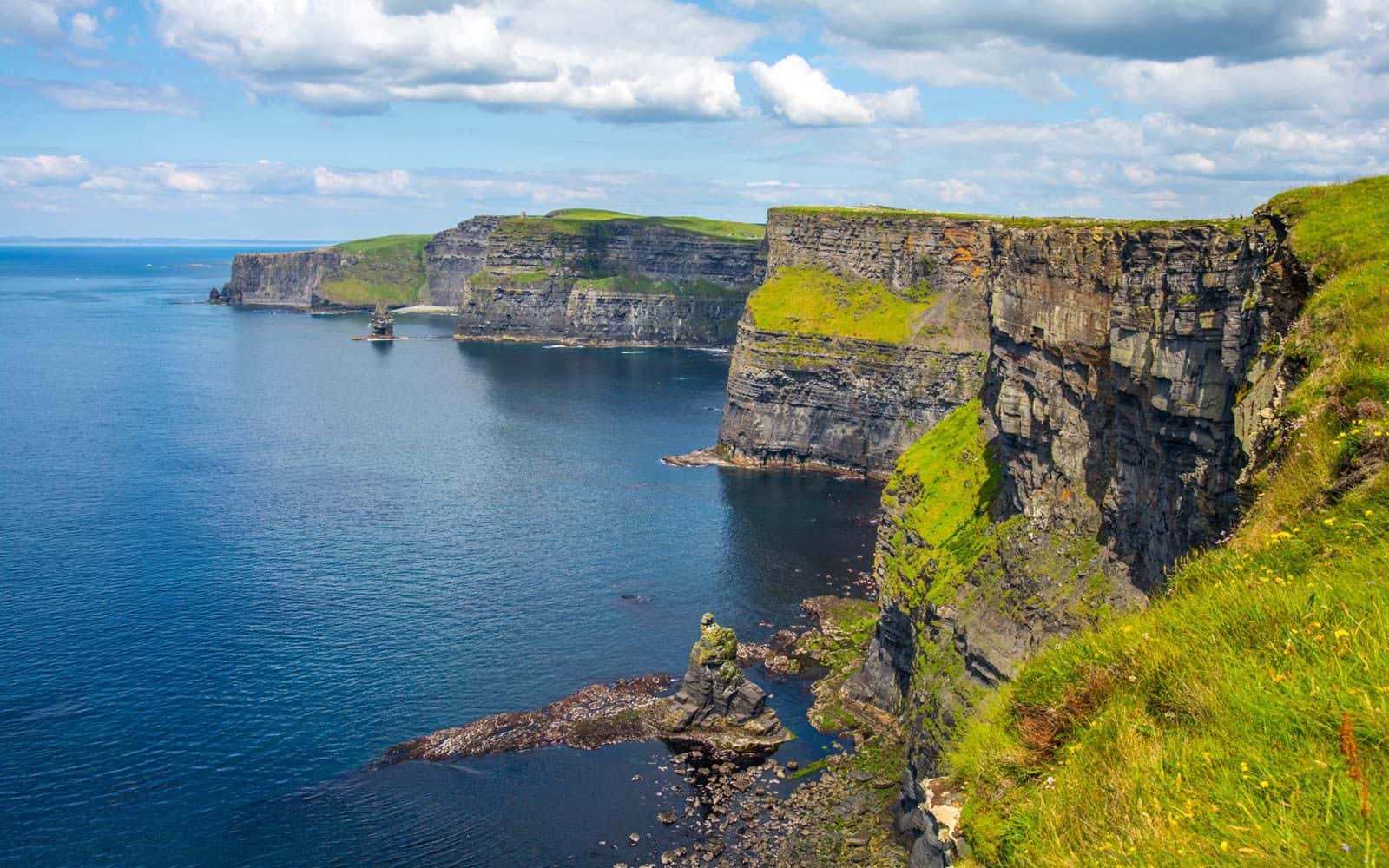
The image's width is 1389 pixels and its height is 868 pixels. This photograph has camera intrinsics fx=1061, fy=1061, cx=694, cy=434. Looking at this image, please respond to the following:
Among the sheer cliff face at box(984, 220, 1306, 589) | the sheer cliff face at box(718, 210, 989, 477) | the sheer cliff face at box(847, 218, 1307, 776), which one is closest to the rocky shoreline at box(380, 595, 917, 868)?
the sheer cliff face at box(847, 218, 1307, 776)

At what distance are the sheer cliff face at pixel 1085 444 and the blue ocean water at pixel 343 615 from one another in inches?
676

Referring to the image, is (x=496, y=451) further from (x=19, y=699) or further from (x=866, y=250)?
(x=19, y=699)

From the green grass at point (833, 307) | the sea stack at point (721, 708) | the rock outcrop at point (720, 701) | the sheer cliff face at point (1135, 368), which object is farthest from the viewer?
the green grass at point (833, 307)

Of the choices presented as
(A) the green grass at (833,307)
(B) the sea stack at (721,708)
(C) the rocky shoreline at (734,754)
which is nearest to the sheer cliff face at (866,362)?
(A) the green grass at (833,307)

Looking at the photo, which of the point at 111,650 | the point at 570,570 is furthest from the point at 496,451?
the point at 111,650

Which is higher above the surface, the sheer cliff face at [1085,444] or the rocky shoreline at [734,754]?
the sheer cliff face at [1085,444]

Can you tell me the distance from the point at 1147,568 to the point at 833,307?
363 feet

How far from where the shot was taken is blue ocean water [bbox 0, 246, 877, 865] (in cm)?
6188

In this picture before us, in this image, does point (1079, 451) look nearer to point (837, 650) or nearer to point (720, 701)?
point (720, 701)

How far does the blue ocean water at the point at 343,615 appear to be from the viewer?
Result: 203 feet

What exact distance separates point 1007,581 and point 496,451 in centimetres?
11218

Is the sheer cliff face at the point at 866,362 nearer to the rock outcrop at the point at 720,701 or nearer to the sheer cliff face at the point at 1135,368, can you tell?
the rock outcrop at the point at 720,701

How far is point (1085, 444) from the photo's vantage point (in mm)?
56219

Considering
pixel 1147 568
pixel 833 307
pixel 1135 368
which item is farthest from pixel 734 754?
pixel 833 307
